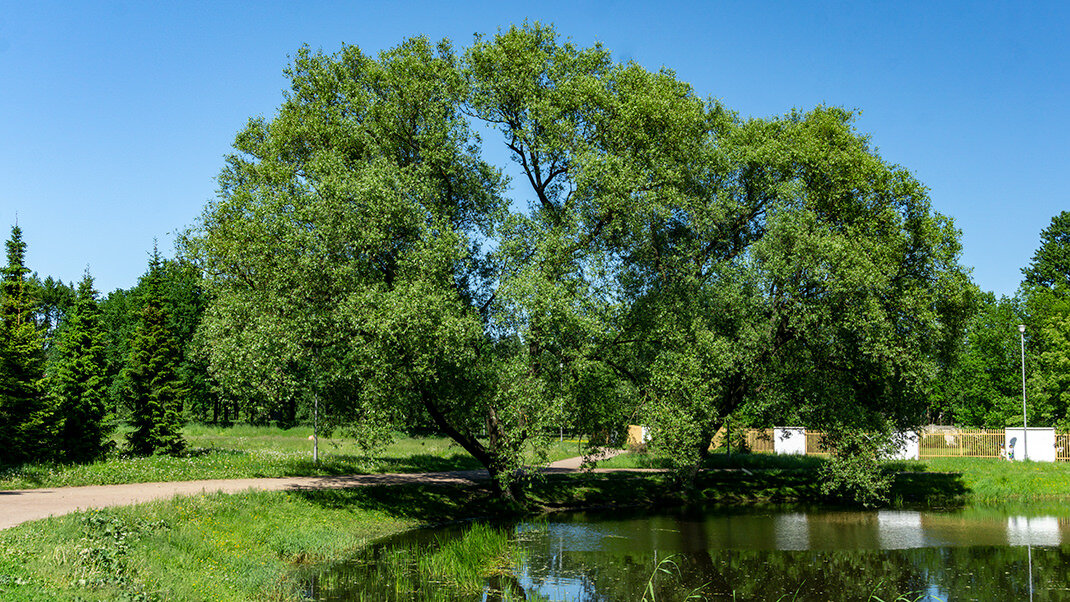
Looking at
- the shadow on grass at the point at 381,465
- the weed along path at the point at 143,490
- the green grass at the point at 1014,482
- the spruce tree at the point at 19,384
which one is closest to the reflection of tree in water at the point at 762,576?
the weed along path at the point at 143,490

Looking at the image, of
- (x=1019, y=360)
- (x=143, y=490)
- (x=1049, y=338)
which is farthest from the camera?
(x=1019, y=360)

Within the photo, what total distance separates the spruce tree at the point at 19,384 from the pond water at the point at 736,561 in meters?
17.0

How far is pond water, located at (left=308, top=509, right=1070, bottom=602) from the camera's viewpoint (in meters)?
16.0

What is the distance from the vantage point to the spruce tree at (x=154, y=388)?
36094mm

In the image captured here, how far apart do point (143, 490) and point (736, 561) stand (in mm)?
17537

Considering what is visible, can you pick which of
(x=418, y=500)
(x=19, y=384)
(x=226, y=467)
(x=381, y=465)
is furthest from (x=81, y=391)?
(x=418, y=500)

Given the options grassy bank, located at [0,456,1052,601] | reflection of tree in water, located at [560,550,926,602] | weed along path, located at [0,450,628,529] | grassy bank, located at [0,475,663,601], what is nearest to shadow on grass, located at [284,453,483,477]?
weed along path, located at [0,450,628,529]

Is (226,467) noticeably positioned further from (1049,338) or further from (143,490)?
(1049,338)

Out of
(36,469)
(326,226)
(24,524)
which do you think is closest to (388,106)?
(326,226)

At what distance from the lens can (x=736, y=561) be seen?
19.4m

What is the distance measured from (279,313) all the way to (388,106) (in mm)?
7788

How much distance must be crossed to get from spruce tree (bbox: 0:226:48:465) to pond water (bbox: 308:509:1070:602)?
55.9ft

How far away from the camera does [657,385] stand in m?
27.4

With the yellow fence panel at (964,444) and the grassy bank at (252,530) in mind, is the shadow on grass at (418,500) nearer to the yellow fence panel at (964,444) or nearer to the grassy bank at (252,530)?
the grassy bank at (252,530)
